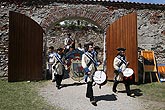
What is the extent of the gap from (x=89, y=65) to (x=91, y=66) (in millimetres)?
63

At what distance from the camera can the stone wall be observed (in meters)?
10.2

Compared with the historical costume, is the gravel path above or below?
below

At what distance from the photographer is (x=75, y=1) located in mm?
10438

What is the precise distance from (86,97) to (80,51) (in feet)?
9.05

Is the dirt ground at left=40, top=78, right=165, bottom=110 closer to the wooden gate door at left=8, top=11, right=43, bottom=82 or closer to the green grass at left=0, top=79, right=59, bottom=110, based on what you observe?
the green grass at left=0, top=79, right=59, bottom=110

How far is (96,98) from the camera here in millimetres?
7703

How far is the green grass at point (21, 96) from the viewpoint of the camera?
6.74m

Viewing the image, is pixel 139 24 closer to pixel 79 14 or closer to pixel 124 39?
pixel 124 39

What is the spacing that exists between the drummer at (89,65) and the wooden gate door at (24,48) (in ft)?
10.1

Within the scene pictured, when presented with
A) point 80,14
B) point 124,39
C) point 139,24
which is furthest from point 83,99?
point 139,24

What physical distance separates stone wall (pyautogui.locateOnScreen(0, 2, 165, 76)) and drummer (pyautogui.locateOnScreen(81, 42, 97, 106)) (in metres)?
3.61

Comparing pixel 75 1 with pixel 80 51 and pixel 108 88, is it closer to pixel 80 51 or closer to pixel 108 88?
pixel 80 51

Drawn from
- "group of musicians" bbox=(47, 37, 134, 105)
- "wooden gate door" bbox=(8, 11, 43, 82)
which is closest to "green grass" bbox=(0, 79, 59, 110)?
"wooden gate door" bbox=(8, 11, 43, 82)

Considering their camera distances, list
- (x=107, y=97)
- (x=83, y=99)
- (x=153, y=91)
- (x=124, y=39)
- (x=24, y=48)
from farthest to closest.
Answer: (x=124, y=39) → (x=24, y=48) → (x=153, y=91) → (x=107, y=97) → (x=83, y=99)
